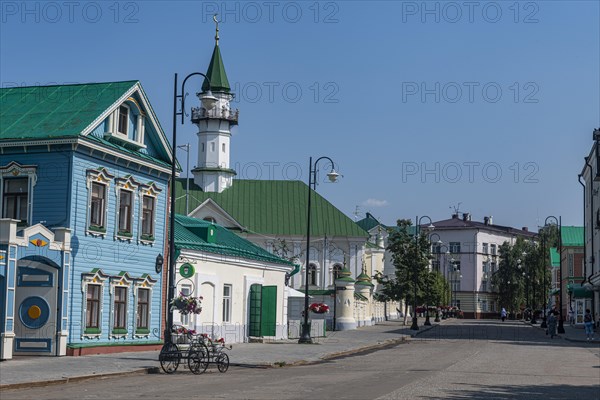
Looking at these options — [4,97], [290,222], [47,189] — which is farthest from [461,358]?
[290,222]

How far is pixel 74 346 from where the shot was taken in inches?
1098

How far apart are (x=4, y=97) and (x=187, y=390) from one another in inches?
692

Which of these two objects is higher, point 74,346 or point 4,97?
point 4,97

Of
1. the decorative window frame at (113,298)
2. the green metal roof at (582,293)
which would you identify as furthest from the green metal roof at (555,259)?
the decorative window frame at (113,298)

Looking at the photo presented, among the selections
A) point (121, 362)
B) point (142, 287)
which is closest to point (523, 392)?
point (121, 362)

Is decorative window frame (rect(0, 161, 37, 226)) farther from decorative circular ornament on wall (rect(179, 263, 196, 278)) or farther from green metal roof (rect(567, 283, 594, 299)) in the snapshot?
green metal roof (rect(567, 283, 594, 299))

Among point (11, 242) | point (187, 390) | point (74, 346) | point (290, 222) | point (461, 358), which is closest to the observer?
point (187, 390)

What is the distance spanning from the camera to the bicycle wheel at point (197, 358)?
22250 mm

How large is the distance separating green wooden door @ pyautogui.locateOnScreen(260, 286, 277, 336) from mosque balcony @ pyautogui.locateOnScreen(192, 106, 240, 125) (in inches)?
1503

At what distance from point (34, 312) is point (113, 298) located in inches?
126

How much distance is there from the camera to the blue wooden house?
27438 millimetres

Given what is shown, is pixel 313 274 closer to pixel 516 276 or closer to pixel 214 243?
pixel 214 243

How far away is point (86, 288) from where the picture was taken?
2867 cm

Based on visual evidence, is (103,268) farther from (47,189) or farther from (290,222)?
(290,222)
